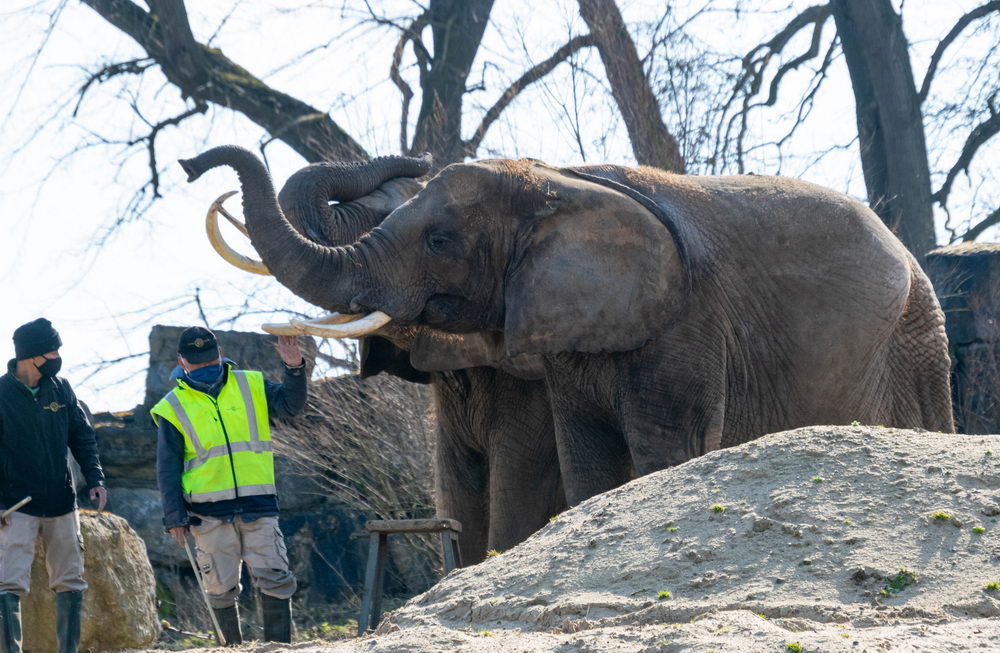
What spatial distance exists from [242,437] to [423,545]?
6800 mm

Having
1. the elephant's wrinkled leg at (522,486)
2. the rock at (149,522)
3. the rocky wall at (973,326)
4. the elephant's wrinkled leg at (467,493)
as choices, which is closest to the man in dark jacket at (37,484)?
the elephant's wrinkled leg at (522,486)

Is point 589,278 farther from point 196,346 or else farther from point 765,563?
point 765,563

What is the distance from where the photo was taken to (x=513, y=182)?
372 inches

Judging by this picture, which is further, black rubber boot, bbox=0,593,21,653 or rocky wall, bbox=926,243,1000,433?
rocky wall, bbox=926,243,1000,433

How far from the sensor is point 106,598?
36.7ft

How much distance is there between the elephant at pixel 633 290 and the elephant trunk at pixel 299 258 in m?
0.01

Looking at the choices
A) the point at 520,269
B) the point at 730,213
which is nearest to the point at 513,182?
the point at 520,269

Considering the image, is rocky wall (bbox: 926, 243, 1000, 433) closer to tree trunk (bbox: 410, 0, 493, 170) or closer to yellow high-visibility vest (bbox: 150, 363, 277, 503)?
tree trunk (bbox: 410, 0, 493, 170)

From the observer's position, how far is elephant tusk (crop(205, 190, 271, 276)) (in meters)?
9.75

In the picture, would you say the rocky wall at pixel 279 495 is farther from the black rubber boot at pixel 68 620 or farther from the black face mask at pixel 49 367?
the black rubber boot at pixel 68 620

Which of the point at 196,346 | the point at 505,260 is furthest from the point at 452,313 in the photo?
the point at 196,346

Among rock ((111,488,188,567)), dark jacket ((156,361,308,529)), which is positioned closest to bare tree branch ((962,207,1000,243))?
rock ((111,488,188,567))

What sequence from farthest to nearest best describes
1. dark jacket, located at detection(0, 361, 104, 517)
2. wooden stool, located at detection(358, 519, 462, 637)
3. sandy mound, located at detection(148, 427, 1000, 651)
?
wooden stool, located at detection(358, 519, 462, 637) < dark jacket, located at detection(0, 361, 104, 517) < sandy mound, located at detection(148, 427, 1000, 651)

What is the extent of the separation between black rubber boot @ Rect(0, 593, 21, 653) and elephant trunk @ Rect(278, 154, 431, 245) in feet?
9.69
